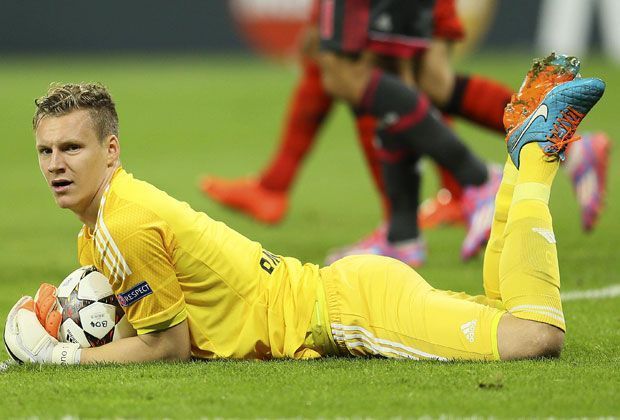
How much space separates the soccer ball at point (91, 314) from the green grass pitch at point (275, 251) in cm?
17

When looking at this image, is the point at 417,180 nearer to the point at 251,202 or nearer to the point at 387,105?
the point at 387,105

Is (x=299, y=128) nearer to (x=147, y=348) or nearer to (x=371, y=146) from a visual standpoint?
(x=371, y=146)

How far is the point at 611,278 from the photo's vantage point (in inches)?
228

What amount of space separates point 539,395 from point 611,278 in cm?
250

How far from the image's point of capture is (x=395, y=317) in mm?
3986

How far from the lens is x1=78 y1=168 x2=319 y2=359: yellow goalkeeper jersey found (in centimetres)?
376

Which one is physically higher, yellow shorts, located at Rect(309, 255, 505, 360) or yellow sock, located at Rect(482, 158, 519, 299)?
yellow sock, located at Rect(482, 158, 519, 299)

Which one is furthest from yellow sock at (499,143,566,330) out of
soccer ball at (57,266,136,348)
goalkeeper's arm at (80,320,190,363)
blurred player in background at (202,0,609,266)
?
blurred player in background at (202,0,609,266)

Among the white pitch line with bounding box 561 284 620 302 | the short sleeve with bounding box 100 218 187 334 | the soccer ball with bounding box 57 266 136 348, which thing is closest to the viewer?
the short sleeve with bounding box 100 218 187 334

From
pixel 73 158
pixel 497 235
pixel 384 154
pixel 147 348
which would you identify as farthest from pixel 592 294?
pixel 73 158

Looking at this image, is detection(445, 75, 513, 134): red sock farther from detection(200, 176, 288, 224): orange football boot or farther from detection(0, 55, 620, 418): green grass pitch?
detection(200, 176, 288, 224): orange football boot

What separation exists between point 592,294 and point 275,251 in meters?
2.03

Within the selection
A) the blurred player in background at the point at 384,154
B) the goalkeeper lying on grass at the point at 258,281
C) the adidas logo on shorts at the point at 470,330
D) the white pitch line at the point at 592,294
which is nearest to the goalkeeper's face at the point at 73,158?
the goalkeeper lying on grass at the point at 258,281

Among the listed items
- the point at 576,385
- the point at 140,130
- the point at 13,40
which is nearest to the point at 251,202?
the point at 576,385
